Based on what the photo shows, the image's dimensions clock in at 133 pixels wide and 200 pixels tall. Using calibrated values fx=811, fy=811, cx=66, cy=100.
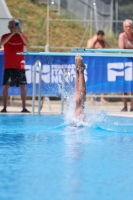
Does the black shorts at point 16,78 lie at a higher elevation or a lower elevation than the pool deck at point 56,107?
higher

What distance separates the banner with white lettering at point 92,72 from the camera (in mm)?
16859

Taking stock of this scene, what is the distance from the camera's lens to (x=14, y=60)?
1627 centimetres

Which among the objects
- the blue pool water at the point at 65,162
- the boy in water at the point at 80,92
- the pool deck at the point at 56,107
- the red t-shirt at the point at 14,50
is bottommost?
the pool deck at the point at 56,107

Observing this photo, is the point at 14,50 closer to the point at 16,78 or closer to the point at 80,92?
the point at 16,78

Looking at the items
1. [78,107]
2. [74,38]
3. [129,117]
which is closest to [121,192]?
[78,107]

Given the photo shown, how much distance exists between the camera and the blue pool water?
21.9ft

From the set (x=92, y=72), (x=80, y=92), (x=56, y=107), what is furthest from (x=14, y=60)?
(x=80, y=92)

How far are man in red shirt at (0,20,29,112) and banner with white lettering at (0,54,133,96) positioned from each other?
60 cm

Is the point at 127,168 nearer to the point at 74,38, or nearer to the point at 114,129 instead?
the point at 114,129

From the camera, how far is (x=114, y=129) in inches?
503

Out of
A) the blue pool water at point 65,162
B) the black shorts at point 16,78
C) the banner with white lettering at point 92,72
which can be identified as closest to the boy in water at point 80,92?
the blue pool water at point 65,162

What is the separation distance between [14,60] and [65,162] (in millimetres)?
8102

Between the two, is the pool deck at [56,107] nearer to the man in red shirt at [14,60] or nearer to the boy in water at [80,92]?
the man in red shirt at [14,60]

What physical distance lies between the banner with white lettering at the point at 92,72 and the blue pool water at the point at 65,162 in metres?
3.72
